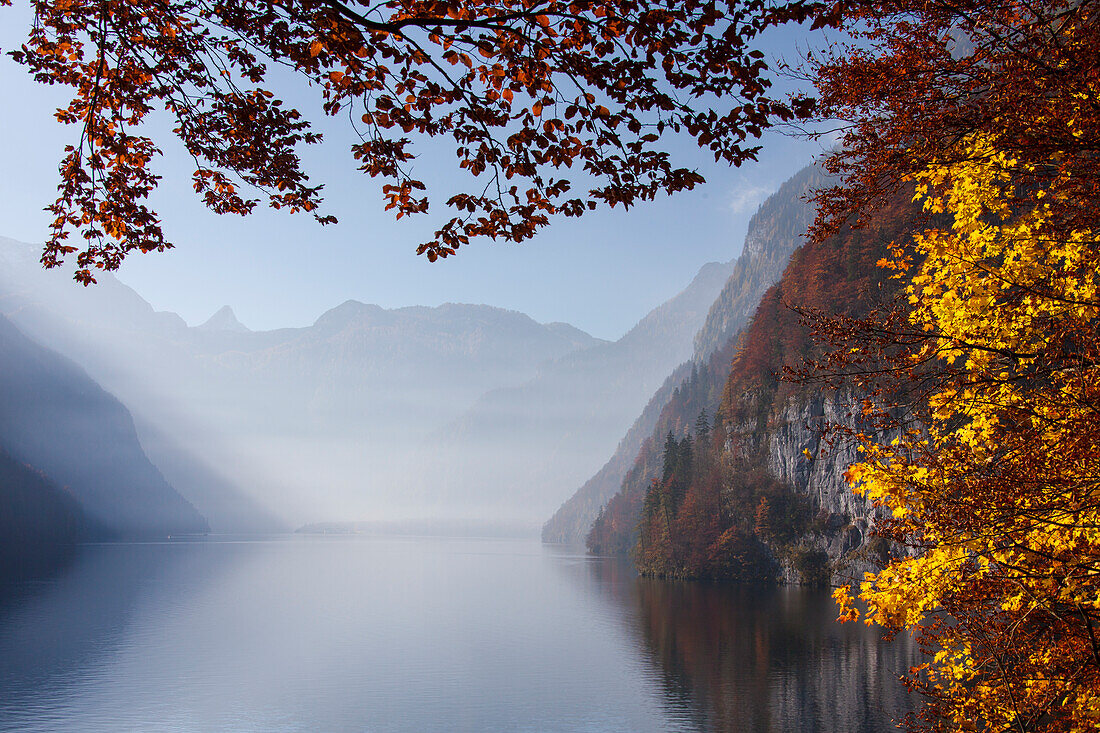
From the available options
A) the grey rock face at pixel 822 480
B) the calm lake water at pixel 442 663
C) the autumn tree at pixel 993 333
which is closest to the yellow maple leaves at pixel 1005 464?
the autumn tree at pixel 993 333

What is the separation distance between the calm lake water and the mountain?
9.76 metres

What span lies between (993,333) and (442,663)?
40340 mm

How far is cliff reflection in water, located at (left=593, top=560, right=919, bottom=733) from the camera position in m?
29.5

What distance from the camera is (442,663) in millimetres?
42438

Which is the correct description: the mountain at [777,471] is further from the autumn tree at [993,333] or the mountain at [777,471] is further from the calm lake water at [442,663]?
the autumn tree at [993,333]

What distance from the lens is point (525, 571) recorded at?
123 metres

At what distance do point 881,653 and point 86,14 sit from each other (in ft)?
153

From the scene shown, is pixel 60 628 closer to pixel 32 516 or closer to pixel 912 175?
pixel 912 175

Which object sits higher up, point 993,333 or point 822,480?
point 993,333

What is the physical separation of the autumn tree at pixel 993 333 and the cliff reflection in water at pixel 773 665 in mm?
13792

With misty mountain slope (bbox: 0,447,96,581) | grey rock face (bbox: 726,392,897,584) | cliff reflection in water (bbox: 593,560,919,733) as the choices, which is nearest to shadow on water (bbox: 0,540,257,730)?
cliff reflection in water (bbox: 593,560,919,733)

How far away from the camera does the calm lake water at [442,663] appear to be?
101ft

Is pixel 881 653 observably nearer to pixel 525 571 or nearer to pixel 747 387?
pixel 747 387

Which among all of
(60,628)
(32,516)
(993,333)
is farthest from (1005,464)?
(32,516)
